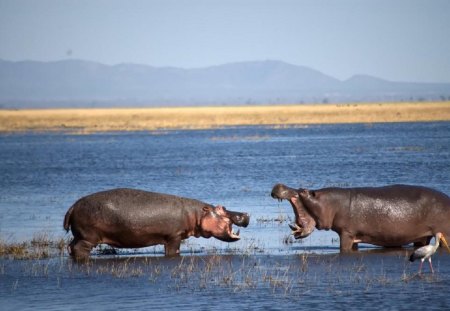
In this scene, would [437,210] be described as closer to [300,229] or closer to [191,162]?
[300,229]

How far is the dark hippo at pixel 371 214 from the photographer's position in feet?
51.5

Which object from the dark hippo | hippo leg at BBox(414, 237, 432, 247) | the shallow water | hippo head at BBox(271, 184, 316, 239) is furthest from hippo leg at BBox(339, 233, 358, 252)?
hippo leg at BBox(414, 237, 432, 247)

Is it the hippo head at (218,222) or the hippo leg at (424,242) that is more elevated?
the hippo head at (218,222)

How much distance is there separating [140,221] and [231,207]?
20.8 ft

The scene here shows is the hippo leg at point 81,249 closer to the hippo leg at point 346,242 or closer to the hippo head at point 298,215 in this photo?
the hippo head at point 298,215

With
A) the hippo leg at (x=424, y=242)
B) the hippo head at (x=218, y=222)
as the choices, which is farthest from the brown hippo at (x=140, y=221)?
the hippo leg at (x=424, y=242)

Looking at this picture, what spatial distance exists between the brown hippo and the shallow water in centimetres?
32

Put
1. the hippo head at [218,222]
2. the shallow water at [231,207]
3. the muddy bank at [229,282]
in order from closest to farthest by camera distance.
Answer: the muddy bank at [229,282] < the shallow water at [231,207] < the hippo head at [218,222]

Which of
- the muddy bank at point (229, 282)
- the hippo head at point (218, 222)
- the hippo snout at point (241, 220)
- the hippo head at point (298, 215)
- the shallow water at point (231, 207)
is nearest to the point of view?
the muddy bank at point (229, 282)

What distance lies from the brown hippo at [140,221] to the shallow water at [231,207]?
324mm

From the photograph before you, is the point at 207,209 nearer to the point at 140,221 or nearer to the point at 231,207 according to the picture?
the point at 140,221

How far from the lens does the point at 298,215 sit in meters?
16.0

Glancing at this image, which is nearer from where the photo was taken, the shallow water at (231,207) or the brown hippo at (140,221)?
the shallow water at (231,207)

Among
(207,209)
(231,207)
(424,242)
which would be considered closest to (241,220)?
(207,209)
